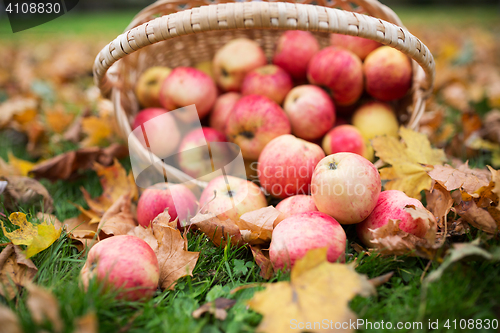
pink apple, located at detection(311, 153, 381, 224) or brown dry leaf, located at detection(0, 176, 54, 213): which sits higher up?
pink apple, located at detection(311, 153, 381, 224)

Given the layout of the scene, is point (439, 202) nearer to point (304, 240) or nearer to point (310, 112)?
point (304, 240)

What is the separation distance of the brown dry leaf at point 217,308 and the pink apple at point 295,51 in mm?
1386

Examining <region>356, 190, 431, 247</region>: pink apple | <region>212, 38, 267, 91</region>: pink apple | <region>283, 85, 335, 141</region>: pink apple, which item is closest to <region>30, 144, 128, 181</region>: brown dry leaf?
<region>212, 38, 267, 91</region>: pink apple

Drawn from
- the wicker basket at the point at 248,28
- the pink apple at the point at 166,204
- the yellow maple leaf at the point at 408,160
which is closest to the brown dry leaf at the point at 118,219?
the pink apple at the point at 166,204

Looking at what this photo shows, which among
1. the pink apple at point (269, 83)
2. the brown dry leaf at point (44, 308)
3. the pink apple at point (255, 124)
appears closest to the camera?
the brown dry leaf at point (44, 308)

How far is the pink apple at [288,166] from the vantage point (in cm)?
129

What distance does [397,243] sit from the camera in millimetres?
960

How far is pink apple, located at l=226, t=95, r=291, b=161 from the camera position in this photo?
1497mm

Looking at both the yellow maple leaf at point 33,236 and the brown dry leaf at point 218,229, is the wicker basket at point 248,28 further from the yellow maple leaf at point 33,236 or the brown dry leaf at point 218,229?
the yellow maple leaf at point 33,236

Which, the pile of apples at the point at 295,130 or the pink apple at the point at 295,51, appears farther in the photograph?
the pink apple at the point at 295,51

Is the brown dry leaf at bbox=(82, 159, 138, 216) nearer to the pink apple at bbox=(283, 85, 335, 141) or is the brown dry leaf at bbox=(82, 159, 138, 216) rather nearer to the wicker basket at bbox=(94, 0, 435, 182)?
the wicker basket at bbox=(94, 0, 435, 182)

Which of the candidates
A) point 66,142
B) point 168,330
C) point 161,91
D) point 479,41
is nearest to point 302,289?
point 168,330

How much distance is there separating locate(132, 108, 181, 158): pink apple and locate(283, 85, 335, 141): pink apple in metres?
0.62

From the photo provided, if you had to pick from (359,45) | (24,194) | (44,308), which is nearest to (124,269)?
(44,308)
